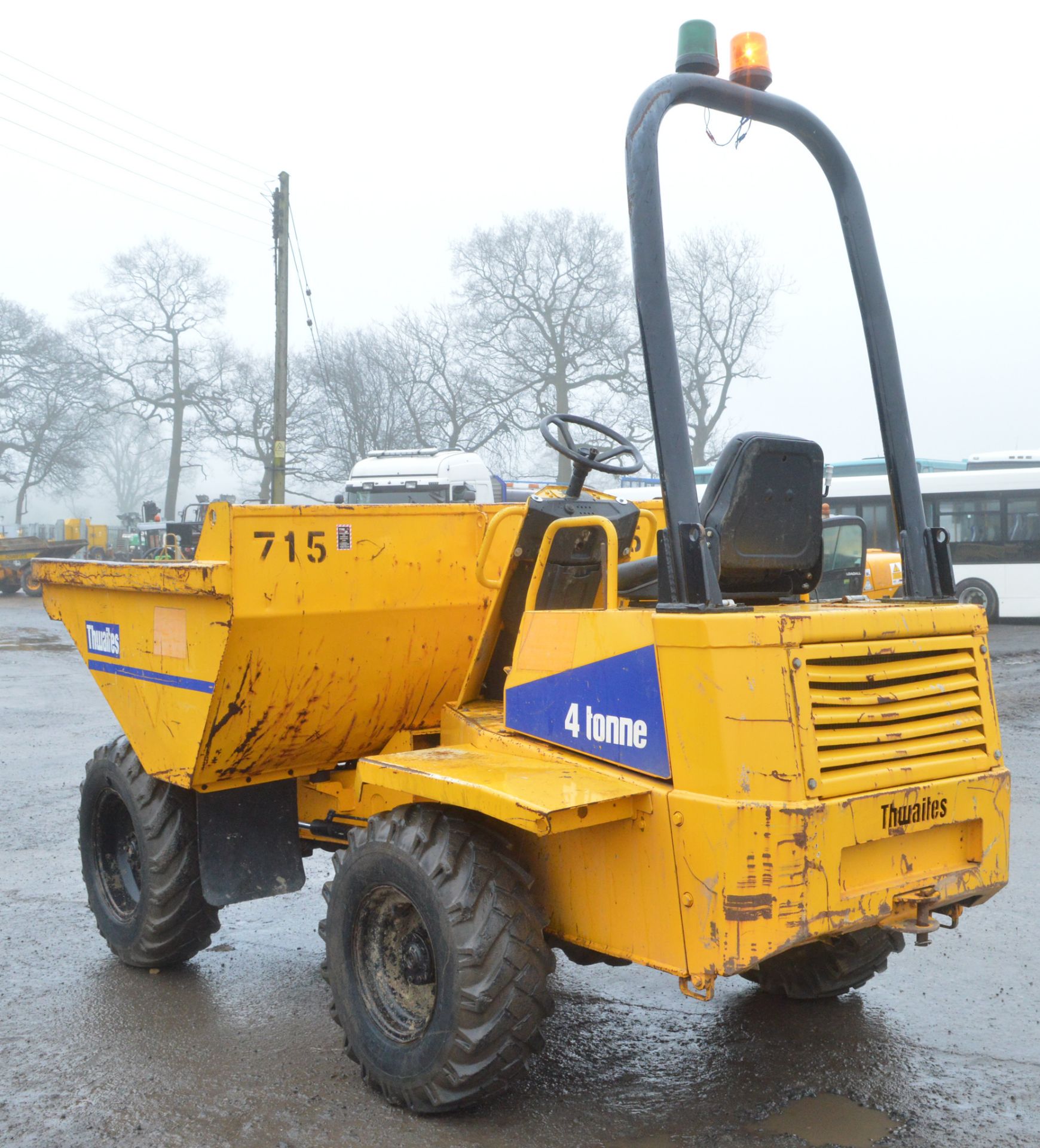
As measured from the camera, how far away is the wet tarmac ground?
3.43m

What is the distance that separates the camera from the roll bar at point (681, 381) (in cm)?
321

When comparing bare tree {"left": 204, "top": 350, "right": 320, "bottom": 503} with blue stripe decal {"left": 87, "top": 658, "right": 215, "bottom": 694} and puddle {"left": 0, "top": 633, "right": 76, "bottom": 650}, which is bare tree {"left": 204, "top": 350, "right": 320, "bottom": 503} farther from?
blue stripe decal {"left": 87, "top": 658, "right": 215, "bottom": 694}

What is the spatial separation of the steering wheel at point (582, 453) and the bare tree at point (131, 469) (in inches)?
3599

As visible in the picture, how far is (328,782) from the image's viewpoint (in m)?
4.77

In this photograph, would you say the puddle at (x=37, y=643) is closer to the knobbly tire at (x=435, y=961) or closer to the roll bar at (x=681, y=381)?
the knobbly tire at (x=435, y=961)

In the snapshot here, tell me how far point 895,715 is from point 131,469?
9763 centimetres

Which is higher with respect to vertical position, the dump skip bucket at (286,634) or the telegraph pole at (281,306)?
the telegraph pole at (281,306)

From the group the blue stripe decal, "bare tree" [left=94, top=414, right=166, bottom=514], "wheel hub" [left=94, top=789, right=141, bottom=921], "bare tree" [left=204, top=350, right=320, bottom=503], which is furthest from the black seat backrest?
"bare tree" [left=94, top=414, right=166, bottom=514]

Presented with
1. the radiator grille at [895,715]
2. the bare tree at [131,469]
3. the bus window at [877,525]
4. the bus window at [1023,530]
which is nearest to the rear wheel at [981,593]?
the bus window at [1023,530]

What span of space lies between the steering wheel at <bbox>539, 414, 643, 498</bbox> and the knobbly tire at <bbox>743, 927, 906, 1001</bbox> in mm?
1757

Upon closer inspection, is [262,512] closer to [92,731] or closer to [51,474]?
[92,731]

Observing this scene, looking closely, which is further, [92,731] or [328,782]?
[92,731]

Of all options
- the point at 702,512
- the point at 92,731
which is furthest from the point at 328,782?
the point at 92,731

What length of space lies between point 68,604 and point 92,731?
6.42m
